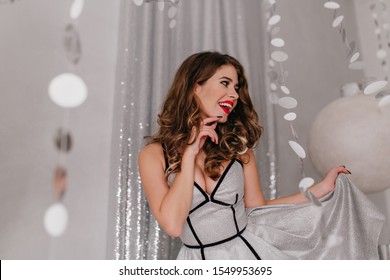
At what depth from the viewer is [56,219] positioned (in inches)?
50.6

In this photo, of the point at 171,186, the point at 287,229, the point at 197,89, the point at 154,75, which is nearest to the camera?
the point at 171,186

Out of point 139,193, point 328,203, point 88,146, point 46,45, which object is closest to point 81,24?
point 46,45

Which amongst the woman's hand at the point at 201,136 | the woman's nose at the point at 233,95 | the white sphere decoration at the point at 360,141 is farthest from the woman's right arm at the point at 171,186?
the white sphere decoration at the point at 360,141

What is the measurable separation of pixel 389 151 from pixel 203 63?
2.06 feet

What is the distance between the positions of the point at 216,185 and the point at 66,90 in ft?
1.80

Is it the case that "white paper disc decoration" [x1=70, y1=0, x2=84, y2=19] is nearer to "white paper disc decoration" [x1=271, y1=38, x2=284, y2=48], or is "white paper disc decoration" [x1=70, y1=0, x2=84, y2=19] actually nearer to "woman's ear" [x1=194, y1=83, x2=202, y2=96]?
"woman's ear" [x1=194, y1=83, x2=202, y2=96]

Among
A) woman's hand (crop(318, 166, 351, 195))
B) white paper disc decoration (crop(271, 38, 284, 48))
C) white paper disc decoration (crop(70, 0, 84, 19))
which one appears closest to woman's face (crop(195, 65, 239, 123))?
white paper disc decoration (crop(271, 38, 284, 48))

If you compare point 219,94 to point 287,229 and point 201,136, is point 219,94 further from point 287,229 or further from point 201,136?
point 287,229

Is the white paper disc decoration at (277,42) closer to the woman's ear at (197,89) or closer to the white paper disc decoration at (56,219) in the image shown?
the woman's ear at (197,89)

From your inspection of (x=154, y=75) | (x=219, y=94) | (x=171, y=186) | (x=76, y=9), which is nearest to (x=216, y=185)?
(x=171, y=186)

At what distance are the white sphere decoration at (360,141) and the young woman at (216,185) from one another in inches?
4.8

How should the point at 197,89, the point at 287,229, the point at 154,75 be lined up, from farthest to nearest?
1. the point at 154,75
2. the point at 197,89
3. the point at 287,229

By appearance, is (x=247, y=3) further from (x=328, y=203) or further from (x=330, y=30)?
(x=328, y=203)
